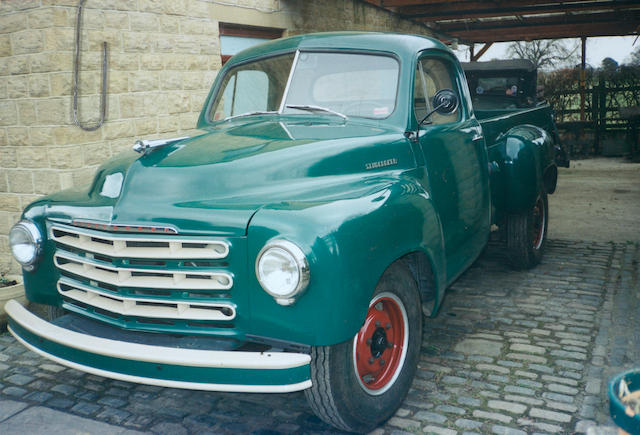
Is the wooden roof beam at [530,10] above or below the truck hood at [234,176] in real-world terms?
above

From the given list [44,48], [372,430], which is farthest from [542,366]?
[44,48]

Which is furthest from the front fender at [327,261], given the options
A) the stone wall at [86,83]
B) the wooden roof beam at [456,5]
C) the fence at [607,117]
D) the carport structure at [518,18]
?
the fence at [607,117]

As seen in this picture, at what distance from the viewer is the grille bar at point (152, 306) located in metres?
2.63

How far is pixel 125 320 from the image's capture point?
2.84 meters

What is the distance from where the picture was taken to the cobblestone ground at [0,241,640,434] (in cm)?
309

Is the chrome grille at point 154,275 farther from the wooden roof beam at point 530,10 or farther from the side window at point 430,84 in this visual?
the wooden roof beam at point 530,10

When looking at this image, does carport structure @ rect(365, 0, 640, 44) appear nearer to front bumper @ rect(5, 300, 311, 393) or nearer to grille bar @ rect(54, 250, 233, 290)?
grille bar @ rect(54, 250, 233, 290)

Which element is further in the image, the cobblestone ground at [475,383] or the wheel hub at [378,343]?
the cobblestone ground at [475,383]

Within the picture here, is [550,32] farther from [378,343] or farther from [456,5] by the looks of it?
[378,343]

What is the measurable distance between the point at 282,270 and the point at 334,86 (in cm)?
166

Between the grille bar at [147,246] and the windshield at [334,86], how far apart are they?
1386 mm

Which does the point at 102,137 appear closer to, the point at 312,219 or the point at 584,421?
the point at 312,219

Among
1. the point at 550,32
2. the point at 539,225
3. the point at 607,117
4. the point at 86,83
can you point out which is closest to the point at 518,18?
the point at 550,32

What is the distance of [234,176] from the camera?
2971mm
